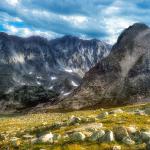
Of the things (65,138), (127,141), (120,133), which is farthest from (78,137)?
(127,141)

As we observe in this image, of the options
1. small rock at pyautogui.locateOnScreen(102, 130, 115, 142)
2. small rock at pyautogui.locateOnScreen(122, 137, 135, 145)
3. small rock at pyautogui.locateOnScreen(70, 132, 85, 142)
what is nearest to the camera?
small rock at pyautogui.locateOnScreen(122, 137, 135, 145)

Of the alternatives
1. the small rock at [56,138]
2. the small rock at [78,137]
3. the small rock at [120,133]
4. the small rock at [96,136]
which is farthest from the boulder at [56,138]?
the small rock at [120,133]

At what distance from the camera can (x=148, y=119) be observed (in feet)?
134

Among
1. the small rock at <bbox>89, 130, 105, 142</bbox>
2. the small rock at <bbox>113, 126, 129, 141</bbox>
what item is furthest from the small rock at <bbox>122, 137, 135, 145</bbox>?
the small rock at <bbox>89, 130, 105, 142</bbox>

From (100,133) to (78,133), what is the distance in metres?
1.63

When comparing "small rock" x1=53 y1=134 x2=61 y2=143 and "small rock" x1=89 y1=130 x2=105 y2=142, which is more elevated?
"small rock" x1=89 y1=130 x2=105 y2=142

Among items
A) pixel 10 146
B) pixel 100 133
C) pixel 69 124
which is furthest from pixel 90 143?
pixel 69 124

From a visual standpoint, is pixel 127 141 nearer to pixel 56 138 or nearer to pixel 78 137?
pixel 78 137

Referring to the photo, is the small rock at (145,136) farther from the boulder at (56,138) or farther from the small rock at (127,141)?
the boulder at (56,138)

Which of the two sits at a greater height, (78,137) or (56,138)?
(78,137)

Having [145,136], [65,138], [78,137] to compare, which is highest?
[145,136]

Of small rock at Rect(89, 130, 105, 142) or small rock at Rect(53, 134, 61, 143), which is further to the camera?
small rock at Rect(53, 134, 61, 143)

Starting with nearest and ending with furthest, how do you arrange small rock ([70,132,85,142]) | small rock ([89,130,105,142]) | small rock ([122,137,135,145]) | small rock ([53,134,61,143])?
small rock ([122,137,135,145]) → small rock ([89,130,105,142]) → small rock ([70,132,85,142]) → small rock ([53,134,61,143])

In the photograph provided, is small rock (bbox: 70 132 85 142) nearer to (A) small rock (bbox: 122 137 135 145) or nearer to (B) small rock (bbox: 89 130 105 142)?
(B) small rock (bbox: 89 130 105 142)
